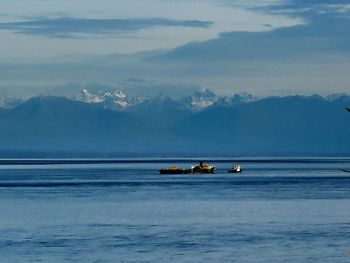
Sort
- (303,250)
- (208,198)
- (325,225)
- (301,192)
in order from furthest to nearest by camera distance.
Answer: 1. (301,192)
2. (208,198)
3. (325,225)
4. (303,250)

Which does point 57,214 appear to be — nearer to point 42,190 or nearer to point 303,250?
point 303,250

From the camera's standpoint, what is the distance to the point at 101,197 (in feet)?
440

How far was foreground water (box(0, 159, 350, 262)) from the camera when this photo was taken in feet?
239

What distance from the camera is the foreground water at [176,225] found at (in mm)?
72812

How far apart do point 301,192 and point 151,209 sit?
113 feet

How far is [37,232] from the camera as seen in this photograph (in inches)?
3457

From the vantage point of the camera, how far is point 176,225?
92875 mm

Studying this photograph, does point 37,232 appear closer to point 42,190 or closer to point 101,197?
point 101,197

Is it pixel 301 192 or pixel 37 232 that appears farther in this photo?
pixel 301 192

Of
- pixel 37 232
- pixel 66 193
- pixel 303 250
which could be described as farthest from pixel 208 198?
pixel 303 250

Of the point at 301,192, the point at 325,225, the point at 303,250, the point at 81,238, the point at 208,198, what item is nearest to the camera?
the point at 303,250

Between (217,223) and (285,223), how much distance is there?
5220 millimetres

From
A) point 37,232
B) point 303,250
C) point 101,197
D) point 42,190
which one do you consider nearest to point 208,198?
point 101,197

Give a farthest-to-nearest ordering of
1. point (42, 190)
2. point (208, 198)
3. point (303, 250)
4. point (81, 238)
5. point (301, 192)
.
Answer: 1. point (42, 190)
2. point (301, 192)
3. point (208, 198)
4. point (81, 238)
5. point (303, 250)
